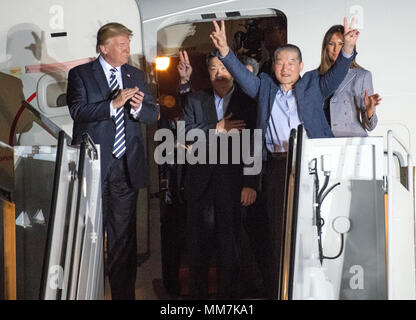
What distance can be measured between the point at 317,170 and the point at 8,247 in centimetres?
211

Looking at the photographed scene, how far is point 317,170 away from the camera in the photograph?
496cm

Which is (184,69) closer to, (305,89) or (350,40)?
(305,89)

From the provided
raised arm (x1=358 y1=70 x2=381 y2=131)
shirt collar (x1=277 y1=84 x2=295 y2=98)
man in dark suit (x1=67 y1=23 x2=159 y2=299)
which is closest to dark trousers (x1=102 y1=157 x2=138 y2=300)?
man in dark suit (x1=67 y1=23 x2=159 y2=299)

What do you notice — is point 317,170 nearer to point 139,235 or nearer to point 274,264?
point 274,264

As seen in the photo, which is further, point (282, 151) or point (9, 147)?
point (9, 147)

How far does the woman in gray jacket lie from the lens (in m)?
5.93

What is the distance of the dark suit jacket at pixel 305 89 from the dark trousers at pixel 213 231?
2.07 feet

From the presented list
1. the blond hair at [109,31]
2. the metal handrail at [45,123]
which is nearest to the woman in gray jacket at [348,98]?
the blond hair at [109,31]

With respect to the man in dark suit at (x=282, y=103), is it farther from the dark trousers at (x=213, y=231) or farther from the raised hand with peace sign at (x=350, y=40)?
the dark trousers at (x=213, y=231)

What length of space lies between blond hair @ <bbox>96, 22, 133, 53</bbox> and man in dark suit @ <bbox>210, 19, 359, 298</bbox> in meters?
0.79

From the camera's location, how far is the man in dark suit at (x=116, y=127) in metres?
5.80

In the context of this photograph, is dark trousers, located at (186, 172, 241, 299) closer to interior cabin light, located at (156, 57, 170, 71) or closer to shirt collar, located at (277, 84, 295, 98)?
shirt collar, located at (277, 84, 295, 98)

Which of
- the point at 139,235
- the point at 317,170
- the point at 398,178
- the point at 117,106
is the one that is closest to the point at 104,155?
the point at 117,106

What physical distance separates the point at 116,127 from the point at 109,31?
740mm
